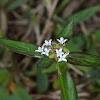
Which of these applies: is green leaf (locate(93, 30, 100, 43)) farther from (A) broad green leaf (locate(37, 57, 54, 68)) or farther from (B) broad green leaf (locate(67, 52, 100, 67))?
(A) broad green leaf (locate(37, 57, 54, 68))

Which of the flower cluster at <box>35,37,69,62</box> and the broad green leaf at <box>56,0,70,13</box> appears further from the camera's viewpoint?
the broad green leaf at <box>56,0,70,13</box>

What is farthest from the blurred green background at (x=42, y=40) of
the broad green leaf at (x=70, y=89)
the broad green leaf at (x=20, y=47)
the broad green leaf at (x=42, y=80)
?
the broad green leaf at (x=20, y=47)

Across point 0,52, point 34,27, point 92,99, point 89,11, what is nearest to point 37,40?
point 34,27

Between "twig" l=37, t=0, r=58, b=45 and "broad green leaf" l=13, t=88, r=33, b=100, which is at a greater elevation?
"twig" l=37, t=0, r=58, b=45

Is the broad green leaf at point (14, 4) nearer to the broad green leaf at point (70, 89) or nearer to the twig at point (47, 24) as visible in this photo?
the twig at point (47, 24)

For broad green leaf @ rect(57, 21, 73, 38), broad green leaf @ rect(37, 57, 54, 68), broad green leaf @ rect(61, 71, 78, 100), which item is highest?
broad green leaf @ rect(57, 21, 73, 38)

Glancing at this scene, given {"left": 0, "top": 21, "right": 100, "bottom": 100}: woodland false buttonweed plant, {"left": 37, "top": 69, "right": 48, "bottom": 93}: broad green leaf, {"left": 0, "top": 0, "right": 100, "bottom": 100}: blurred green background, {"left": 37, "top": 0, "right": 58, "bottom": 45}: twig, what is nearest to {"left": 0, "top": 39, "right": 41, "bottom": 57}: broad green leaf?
{"left": 0, "top": 21, "right": 100, "bottom": 100}: woodland false buttonweed plant

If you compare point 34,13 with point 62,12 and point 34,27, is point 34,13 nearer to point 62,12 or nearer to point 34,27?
point 34,27
